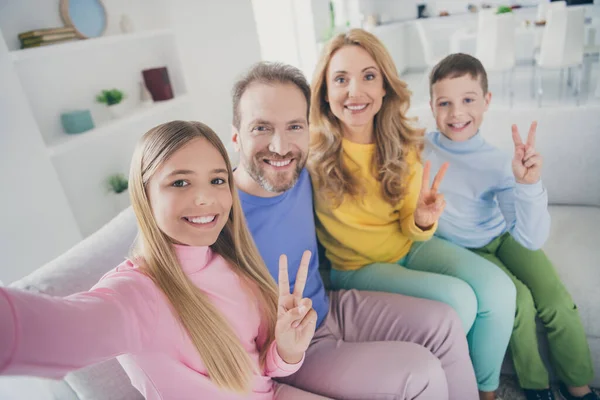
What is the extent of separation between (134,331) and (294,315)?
29 centimetres

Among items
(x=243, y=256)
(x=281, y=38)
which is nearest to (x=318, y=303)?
(x=243, y=256)

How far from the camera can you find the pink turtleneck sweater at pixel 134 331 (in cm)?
48

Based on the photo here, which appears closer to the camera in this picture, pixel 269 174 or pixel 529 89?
pixel 269 174

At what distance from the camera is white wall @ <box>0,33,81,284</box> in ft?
5.15

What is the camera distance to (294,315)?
31.3 inches

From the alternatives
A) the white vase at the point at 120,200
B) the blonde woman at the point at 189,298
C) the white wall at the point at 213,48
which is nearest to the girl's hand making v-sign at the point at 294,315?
the blonde woman at the point at 189,298

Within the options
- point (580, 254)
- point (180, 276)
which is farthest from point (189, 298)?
point (580, 254)

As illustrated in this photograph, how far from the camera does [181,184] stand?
0.76m

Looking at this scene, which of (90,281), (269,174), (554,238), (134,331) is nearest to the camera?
(134,331)

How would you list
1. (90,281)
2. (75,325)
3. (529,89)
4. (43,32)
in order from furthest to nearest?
(529,89) < (43,32) < (90,281) < (75,325)

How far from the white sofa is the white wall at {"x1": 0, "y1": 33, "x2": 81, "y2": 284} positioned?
732mm

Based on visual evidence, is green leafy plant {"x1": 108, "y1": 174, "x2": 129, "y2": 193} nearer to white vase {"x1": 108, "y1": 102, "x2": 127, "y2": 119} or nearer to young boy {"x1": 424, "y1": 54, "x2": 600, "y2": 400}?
white vase {"x1": 108, "y1": 102, "x2": 127, "y2": 119}

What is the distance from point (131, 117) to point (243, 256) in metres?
1.61

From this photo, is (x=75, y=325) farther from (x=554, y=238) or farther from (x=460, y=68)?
(x=554, y=238)
